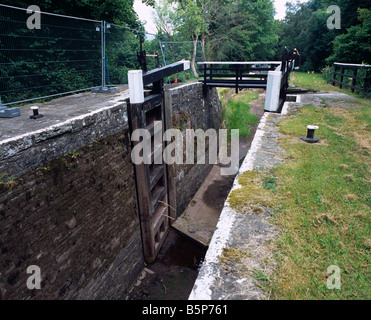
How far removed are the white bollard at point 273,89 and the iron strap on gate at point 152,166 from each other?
Answer: 7.25 feet

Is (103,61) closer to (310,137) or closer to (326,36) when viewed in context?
(310,137)

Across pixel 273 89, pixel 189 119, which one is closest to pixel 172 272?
pixel 189 119

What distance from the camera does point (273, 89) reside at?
6.27m

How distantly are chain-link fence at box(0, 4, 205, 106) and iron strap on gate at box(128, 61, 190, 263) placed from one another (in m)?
1.31

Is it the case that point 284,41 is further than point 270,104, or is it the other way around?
point 284,41

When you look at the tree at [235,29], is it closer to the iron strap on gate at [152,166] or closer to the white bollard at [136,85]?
the iron strap on gate at [152,166]

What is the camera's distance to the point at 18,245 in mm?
3039

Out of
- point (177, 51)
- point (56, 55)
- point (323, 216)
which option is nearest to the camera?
point (323, 216)

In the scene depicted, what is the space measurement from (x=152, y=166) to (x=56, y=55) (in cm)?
332

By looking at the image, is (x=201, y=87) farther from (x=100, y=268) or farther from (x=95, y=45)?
(x=100, y=268)

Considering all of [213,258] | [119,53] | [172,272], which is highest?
[119,53]

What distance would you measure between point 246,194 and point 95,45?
527cm

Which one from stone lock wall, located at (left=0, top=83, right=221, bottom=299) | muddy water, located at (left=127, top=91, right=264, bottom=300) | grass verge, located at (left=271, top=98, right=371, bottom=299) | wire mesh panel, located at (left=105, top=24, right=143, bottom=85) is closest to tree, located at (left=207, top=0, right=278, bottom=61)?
wire mesh panel, located at (left=105, top=24, right=143, bottom=85)
